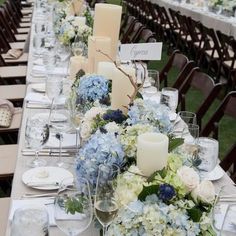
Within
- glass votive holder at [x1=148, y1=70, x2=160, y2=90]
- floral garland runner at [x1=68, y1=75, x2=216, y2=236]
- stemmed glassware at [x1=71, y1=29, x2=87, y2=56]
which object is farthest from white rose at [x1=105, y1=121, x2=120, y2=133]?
stemmed glassware at [x1=71, y1=29, x2=87, y2=56]

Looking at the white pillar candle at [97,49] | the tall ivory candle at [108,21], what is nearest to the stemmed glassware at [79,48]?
the tall ivory candle at [108,21]

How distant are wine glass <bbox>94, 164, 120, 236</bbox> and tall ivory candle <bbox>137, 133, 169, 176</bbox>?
0.28 feet

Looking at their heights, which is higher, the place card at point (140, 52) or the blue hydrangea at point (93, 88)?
the place card at point (140, 52)

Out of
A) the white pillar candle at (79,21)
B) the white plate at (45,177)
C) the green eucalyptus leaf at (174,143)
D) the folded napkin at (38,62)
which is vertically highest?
the green eucalyptus leaf at (174,143)

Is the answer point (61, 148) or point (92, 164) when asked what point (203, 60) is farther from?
point (92, 164)

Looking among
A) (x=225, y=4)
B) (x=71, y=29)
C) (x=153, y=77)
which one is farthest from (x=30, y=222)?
(x=225, y=4)

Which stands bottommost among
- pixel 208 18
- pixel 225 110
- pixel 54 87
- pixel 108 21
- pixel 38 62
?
pixel 208 18

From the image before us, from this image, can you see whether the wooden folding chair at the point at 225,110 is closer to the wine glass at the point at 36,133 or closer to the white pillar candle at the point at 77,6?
the wine glass at the point at 36,133

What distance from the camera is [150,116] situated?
76.5 inches

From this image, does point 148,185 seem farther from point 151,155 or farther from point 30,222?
point 30,222

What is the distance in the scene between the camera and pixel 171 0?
1141cm

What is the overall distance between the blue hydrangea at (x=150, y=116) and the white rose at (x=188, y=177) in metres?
0.35

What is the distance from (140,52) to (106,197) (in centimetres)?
119

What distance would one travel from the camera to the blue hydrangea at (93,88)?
246 cm
